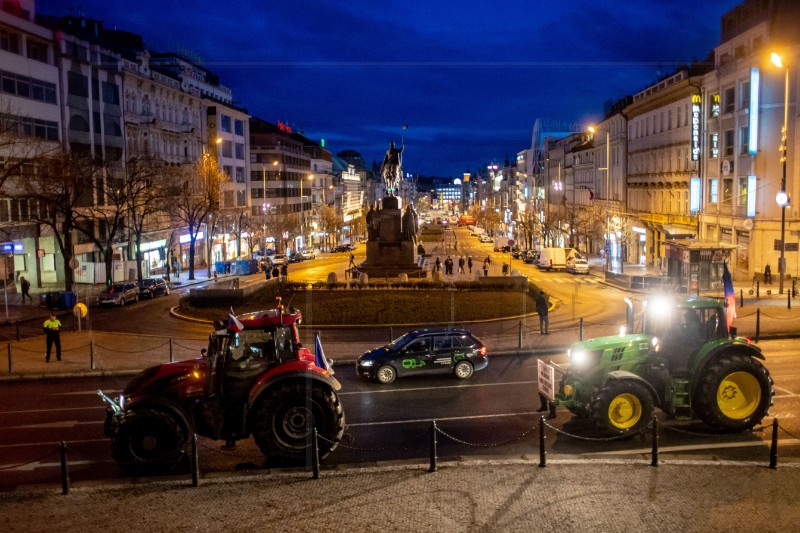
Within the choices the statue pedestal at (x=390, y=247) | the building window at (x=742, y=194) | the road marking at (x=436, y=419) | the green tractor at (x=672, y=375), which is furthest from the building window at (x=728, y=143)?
the road marking at (x=436, y=419)

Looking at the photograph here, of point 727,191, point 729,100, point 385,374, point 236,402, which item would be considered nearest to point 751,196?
point 727,191

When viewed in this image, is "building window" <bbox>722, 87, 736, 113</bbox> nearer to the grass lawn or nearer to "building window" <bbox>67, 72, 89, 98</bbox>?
the grass lawn

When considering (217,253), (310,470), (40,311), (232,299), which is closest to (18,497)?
(310,470)

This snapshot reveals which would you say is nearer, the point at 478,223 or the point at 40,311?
the point at 40,311

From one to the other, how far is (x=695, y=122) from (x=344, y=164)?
401 ft

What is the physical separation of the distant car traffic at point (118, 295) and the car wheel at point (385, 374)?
24878 millimetres

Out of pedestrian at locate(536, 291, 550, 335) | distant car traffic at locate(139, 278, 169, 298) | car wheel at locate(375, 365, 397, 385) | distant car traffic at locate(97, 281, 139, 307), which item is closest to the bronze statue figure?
distant car traffic at locate(139, 278, 169, 298)

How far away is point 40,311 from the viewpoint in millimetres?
38250

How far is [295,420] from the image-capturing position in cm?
1318

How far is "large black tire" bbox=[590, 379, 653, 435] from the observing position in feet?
45.7

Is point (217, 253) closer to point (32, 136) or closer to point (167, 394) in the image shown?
point (32, 136)

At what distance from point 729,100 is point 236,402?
44363mm

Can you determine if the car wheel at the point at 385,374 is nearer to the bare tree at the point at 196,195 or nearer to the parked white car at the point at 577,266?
the bare tree at the point at 196,195

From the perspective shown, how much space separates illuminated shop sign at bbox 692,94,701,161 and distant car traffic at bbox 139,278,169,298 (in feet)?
116
